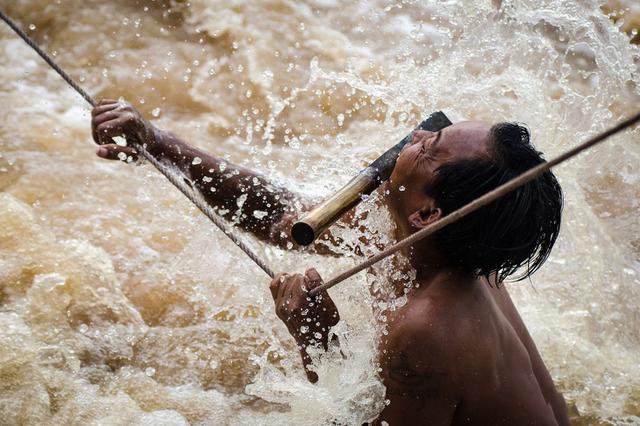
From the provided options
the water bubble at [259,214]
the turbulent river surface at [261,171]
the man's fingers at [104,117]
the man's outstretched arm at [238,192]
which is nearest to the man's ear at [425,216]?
the turbulent river surface at [261,171]

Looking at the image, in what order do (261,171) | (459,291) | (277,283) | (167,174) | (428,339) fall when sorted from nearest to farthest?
(428,339) < (459,291) < (277,283) < (167,174) < (261,171)

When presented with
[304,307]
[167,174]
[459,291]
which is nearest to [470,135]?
[459,291]

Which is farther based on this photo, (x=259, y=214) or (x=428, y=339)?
(x=259, y=214)

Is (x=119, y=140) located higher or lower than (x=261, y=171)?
higher

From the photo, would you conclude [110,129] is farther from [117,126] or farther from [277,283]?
[277,283]

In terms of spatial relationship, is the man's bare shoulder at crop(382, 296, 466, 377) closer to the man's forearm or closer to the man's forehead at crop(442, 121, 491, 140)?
the man's forehead at crop(442, 121, 491, 140)

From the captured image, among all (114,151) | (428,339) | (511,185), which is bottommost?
(114,151)

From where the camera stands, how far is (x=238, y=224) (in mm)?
3051

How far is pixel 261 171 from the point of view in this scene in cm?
424

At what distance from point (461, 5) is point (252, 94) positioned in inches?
65.9

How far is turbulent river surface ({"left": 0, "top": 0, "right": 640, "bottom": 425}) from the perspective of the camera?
2.92m

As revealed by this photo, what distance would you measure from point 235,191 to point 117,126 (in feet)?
1.73

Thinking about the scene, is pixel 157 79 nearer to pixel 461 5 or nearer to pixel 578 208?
pixel 461 5

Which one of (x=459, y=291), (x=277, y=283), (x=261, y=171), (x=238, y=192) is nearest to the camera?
(x=459, y=291)
